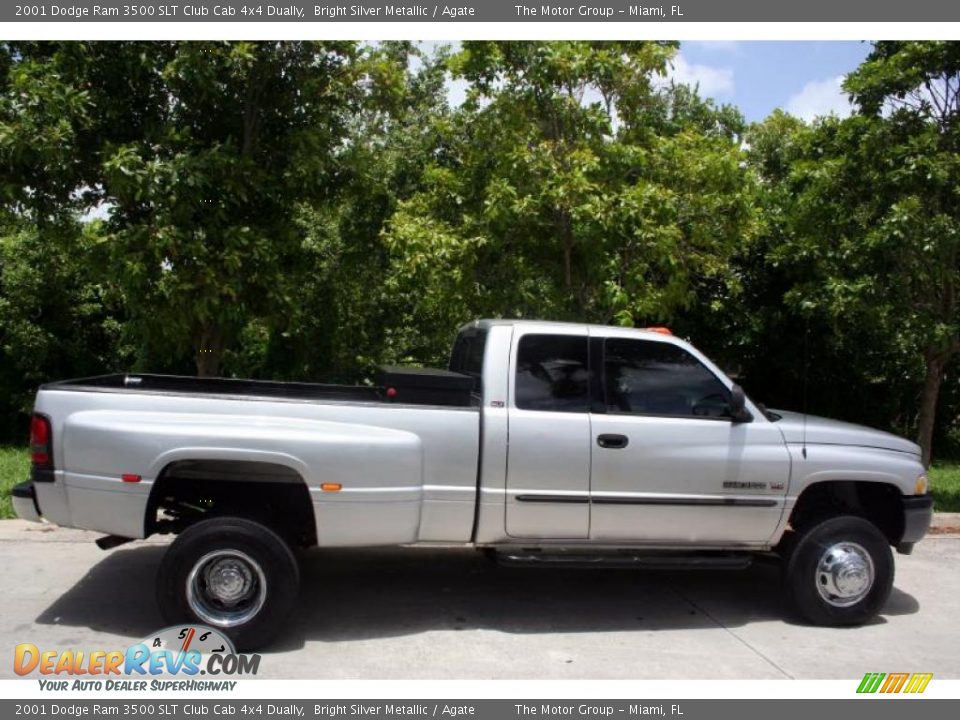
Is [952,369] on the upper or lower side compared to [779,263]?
lower

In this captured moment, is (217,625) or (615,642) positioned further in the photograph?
(615,642)

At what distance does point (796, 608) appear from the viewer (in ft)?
19.6

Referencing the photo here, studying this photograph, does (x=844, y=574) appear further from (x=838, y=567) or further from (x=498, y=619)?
(x=498, y=619)

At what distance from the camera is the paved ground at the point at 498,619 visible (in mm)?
5156

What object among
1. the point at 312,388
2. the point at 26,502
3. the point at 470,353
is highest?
the point at 470,353

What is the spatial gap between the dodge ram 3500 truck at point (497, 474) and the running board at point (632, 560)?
0.02 metres

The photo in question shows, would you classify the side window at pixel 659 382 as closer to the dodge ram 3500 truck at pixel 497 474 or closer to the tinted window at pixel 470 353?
the dodge ram 3500 truck at pixel 497 474

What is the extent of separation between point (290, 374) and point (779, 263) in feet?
20.8

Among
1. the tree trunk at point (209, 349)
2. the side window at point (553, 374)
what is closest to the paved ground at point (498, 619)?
the side window at point (553, 374)

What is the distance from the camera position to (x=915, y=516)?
5.95 m

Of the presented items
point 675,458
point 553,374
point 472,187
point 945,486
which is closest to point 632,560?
point 675,458

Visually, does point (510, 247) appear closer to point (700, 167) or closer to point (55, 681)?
point (700, 167)

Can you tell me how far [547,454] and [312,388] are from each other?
202 cm

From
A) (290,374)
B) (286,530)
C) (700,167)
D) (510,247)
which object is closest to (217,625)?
(286,530)
